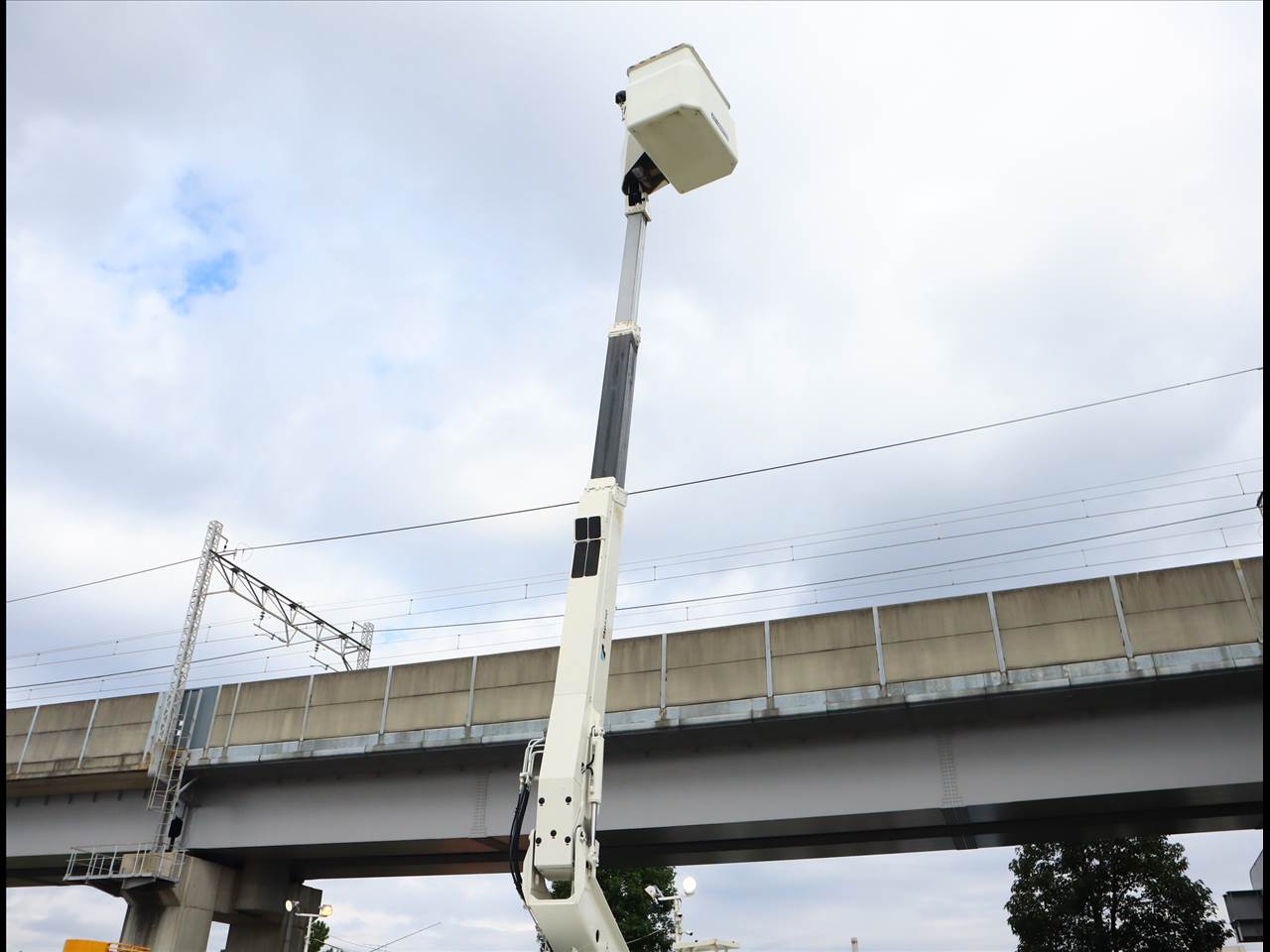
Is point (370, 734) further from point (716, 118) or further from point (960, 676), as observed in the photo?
point (716, 118)

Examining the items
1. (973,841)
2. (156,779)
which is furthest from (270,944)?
(973,841)

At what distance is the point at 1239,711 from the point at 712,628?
29.4ft

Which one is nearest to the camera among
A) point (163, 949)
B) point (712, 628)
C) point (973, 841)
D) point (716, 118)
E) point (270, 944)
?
point (716, 118)

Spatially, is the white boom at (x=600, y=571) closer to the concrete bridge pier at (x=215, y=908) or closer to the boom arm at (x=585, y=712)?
the boom arm at (x=585, y=712)

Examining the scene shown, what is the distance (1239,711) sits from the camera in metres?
15.7

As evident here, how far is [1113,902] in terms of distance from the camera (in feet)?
101

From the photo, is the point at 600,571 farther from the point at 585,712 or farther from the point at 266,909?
the point at 266,909

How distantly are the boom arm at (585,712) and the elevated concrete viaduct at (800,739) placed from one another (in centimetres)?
784

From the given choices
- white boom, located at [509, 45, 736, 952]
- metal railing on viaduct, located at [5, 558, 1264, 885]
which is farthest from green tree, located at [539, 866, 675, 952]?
white boom, located at [509, 45, 736, 952]

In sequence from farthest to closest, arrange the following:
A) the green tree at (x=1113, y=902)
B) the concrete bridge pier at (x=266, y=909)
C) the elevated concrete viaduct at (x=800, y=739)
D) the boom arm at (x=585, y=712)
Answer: the green tree at (x=1113, y=902) < the concrete bridge pier at (x=266, y=909) < the elevated concrete viaduct at (x=800, y=739) < the boom arm at (x=585, y=712)

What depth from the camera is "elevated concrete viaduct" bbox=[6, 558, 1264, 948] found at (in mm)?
15703

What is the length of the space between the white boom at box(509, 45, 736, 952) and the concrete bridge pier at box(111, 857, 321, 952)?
1484cm

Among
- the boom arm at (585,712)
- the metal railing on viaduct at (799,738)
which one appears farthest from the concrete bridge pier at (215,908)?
the boom arm at (585,712)

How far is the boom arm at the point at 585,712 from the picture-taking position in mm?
8641
